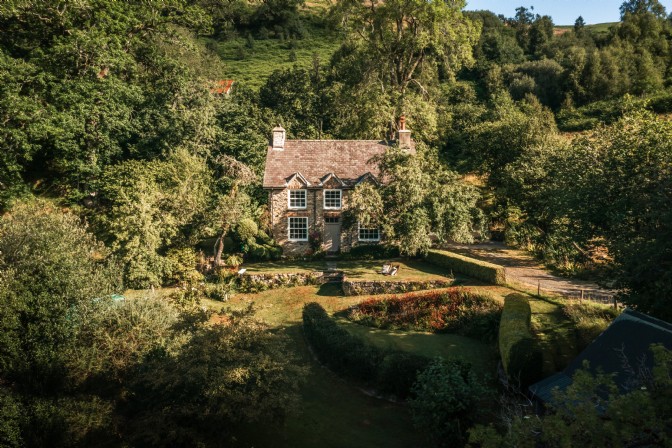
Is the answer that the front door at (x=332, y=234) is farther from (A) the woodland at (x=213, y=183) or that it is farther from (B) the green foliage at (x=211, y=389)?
(B) the green foliage at (x=211, y=389)

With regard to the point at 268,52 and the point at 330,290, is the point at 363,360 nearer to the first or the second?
the point at 330,290

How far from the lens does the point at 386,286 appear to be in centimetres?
3045

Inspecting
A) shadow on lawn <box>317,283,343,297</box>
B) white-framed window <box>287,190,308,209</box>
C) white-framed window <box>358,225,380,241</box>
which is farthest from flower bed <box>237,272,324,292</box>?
white-framed window <box>287,190,308,209</box>

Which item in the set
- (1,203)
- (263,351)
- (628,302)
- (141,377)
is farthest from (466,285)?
(1,203)

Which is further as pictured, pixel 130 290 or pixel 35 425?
pixel 130 290

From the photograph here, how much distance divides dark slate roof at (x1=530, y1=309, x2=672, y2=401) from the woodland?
227cm

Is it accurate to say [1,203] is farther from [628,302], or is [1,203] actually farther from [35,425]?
[628,302]

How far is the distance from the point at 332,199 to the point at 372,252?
5.35m

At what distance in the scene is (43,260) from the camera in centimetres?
2094

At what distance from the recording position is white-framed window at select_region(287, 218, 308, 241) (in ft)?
129

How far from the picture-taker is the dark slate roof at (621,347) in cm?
1492

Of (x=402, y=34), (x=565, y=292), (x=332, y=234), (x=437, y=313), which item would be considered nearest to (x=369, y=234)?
(x=332, y=234)

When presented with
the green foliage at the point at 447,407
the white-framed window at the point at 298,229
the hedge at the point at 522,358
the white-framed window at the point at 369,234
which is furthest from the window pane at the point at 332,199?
the green foliage at the point at 447,407

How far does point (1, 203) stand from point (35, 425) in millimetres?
26255
